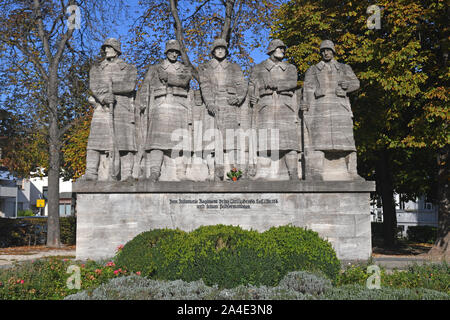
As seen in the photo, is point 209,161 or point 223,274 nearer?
point 223,274

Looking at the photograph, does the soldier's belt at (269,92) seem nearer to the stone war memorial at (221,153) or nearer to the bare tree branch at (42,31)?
the stone war memorial at (221,153)

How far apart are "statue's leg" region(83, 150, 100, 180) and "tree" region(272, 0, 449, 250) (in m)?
9.20

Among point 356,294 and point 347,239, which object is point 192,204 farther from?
point 356,294

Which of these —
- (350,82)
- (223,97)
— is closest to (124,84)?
(223,97)

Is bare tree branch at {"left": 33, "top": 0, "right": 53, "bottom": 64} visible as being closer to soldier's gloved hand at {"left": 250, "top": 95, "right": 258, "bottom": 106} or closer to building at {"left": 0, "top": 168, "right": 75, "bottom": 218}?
soldier's gloved hand at {"left": 250, "top": 95, "right": 258, "bottom": 106}

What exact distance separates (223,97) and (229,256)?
498 centimetres

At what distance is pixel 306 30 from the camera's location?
18.1m

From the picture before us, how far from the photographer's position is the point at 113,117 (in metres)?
11.0

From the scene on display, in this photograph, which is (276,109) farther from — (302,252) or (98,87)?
(98,87)

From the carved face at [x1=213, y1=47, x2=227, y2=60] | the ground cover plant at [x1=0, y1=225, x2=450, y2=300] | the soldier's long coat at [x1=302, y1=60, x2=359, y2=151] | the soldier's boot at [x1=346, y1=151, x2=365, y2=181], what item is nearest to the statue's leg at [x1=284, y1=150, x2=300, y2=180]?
the soldier's long coat at [x1=302, y1=60, x2=359, y2=151]

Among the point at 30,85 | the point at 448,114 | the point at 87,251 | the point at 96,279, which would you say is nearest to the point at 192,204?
the point at 87,251

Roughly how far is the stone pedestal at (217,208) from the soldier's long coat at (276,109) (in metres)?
1.15

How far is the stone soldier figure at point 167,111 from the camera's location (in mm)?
10844
